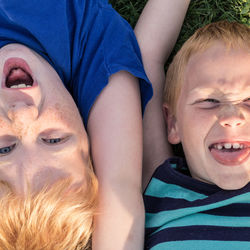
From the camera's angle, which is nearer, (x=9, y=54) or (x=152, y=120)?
(x=9, y=54)

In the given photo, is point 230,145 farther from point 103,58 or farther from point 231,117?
point 103,58

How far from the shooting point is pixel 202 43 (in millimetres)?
1811

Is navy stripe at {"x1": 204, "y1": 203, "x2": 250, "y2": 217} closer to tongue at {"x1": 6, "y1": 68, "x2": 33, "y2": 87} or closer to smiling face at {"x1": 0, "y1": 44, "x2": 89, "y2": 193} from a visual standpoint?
smiling face at {"x1": 0, "y1": 44, "x2": 89, "y2": 193}

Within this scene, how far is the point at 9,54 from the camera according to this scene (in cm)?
170

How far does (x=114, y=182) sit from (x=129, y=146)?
165 millimetres

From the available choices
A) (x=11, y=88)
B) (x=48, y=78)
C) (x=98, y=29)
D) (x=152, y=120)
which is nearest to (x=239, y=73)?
(x=152, y=120)

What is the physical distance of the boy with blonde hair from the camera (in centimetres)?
166

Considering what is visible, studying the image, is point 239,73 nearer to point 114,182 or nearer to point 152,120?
point 152,120

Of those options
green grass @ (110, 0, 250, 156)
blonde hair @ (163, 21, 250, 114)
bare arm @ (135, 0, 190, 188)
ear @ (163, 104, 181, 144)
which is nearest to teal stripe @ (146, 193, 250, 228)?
bare arm @ (135, 0, 190, 188)

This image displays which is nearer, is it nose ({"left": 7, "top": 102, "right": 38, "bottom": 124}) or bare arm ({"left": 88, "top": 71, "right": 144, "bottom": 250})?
nose ({"left": 7, "top": 102, "right": 38, "bottom": 124})

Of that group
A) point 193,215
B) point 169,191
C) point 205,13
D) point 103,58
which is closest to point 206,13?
point 205,13

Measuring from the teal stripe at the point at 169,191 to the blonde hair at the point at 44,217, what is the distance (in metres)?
0.36

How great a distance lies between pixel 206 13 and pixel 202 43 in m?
0.56

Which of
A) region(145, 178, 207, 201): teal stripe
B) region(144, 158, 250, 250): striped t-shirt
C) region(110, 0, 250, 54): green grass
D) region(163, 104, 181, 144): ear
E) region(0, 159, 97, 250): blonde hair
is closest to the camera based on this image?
region(0, 159, 97, 250): blonde hair
